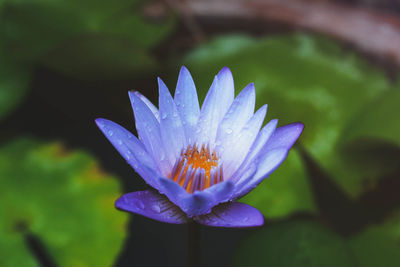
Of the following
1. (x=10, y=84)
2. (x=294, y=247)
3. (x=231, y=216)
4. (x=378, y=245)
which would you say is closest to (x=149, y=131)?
(x=231, y=216)

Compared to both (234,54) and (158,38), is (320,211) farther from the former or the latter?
(158,38)

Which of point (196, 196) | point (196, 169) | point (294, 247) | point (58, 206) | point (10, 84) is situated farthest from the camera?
point (10, 84)

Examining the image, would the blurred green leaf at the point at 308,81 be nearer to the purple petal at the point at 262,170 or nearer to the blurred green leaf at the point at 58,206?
the blurred green leaf at the point at 58,206

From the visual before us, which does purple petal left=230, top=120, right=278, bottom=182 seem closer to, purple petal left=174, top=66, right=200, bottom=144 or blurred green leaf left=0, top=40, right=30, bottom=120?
purple petal left=174, top=66, right=200, bottom=144

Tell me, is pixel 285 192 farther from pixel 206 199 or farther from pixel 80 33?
pixel 80 33

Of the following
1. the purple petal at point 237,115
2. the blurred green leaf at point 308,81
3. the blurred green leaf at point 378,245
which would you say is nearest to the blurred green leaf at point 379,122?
the blurred green leaf at point 308,81

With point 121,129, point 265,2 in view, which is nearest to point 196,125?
point 121,129
